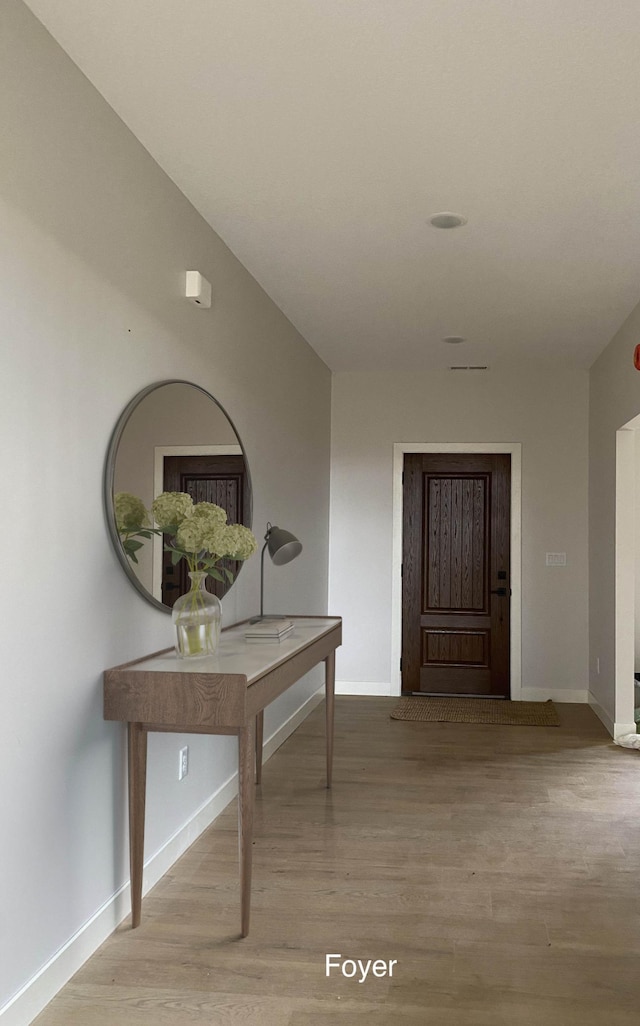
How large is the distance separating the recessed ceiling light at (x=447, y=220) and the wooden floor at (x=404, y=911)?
8.69 ft

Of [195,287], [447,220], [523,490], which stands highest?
[447,220]

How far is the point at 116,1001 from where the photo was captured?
7.67 ft

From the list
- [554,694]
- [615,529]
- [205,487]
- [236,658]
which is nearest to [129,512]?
[236,658]

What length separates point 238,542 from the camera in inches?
118

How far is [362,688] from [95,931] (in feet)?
14.8

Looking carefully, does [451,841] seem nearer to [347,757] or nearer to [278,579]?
[347,757]

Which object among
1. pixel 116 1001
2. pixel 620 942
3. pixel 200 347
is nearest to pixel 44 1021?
pixel 116 1001

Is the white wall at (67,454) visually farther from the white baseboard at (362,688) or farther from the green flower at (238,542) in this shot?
the white baseboard at (362,688)

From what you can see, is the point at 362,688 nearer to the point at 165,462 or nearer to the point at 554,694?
the point at 554,694

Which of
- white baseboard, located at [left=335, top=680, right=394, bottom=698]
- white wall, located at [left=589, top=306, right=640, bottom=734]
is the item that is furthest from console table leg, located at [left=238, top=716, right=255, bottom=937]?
white baseboard, located at [left=335, top=680, right=394, bottom=698]

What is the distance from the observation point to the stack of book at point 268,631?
3576 millimetres

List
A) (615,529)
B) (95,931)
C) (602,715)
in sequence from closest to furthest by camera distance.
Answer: (95,931), (615,529), (602,715)

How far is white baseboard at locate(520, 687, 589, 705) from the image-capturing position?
22.0 ft

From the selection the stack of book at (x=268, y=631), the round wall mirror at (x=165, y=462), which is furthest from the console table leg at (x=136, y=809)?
the stack of book at (x=268, y=631)
